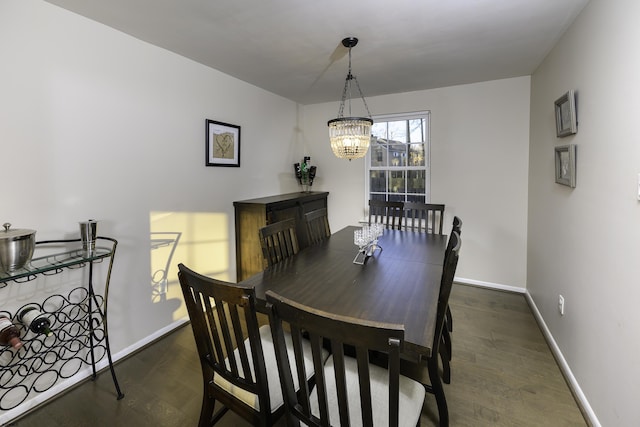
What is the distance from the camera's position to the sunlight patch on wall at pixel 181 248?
256cm

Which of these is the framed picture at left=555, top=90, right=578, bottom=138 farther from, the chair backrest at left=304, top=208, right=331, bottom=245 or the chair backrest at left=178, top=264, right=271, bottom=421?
the chair backrest at left=178, top=264, right=271, bottom=421

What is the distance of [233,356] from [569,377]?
219cm

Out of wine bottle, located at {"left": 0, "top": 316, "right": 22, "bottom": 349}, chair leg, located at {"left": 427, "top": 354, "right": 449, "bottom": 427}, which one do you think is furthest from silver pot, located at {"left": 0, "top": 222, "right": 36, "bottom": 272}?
chair leg, located at {"left": 427, "top": 354, "right": 449, "bottom": 427}

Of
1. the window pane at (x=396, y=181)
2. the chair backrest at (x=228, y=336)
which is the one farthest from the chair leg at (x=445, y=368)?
the window pane at (x=396, y=181)

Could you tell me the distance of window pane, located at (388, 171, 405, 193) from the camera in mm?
4059

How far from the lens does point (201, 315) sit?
1.29 m

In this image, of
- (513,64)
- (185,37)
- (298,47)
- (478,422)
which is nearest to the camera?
(478,422)

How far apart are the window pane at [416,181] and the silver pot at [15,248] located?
3719mm

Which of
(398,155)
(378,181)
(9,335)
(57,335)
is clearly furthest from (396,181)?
(9,335)

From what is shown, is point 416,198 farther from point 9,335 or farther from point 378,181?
point 9,335

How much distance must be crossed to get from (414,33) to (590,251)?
1.90 meters

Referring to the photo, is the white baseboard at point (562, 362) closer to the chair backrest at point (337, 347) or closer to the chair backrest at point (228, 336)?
the chair backrest at point (337, 347)

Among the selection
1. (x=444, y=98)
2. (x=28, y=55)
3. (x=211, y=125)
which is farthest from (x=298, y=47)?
(x=444, y=98)

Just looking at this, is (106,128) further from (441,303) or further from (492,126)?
(492,126)
